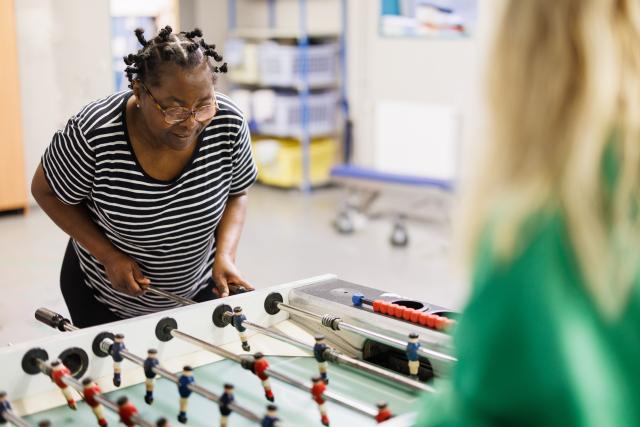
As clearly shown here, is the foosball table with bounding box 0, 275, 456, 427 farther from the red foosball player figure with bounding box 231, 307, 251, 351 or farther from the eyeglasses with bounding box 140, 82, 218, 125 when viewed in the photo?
the eyeglasses with bounding box 140, 82, 218, 125

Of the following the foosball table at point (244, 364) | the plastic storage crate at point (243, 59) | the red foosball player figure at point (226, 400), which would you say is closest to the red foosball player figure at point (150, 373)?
the foosball table at point (244, 364)

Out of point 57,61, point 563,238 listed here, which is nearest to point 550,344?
point 563,238

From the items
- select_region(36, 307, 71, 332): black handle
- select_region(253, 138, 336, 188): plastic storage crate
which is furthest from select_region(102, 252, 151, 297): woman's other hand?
select_region(253, 138, 336, 188): plastic storage crate

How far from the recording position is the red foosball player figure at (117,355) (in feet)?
5.67

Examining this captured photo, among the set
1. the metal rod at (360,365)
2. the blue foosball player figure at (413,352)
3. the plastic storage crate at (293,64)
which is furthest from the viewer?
the plastic storage crate at (293,64)

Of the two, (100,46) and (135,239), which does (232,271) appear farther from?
(100,46)

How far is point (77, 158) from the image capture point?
2084 mm

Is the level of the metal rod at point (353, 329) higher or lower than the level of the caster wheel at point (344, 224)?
higher

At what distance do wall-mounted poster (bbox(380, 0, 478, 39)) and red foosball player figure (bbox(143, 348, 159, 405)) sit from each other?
15.6 ft

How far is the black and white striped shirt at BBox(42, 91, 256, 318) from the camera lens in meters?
2.10

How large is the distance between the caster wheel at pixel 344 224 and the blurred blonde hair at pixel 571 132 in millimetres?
4993

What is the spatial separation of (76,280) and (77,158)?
0.41 metres

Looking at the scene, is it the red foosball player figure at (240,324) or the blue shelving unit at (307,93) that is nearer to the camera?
the red foosball player figure at (240,324)

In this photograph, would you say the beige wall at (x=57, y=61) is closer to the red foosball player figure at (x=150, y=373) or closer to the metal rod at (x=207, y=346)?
the metal rod at (x=207, y=346)
